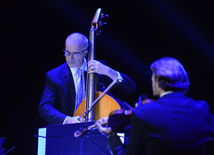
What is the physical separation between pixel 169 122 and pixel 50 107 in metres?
1.52

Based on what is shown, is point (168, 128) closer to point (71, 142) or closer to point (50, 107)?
point (71, 142)

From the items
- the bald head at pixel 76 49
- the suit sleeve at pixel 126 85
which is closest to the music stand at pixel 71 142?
the suit sleeve at pixel 126 85

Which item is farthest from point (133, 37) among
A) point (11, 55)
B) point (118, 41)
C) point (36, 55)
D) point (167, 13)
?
point (11, 55)

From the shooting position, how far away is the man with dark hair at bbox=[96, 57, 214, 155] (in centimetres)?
144

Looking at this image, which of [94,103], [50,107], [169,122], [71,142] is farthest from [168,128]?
[50,107]

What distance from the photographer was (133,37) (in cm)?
343

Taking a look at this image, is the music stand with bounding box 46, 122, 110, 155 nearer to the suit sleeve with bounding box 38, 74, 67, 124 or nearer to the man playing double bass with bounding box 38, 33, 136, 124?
the suit sleeve with bounding box 38, 74, 67, 124

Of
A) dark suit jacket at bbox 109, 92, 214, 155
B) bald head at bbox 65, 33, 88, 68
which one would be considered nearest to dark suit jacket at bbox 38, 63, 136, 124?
bald head at bbox 65, 33, 88, 68

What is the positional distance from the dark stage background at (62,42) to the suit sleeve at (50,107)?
0.91m

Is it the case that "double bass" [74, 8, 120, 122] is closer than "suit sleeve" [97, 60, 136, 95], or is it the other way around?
"double bass" [74, 8, 120, 122]

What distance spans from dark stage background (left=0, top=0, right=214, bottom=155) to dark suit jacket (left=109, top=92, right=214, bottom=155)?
1.83 meters

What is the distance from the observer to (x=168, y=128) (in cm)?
143

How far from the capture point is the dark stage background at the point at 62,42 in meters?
3.29

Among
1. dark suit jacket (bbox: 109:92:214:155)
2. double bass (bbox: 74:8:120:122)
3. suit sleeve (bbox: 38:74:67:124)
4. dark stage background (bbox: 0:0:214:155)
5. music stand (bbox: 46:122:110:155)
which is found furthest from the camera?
dark stage background (bbox: 0:0:214:155)
